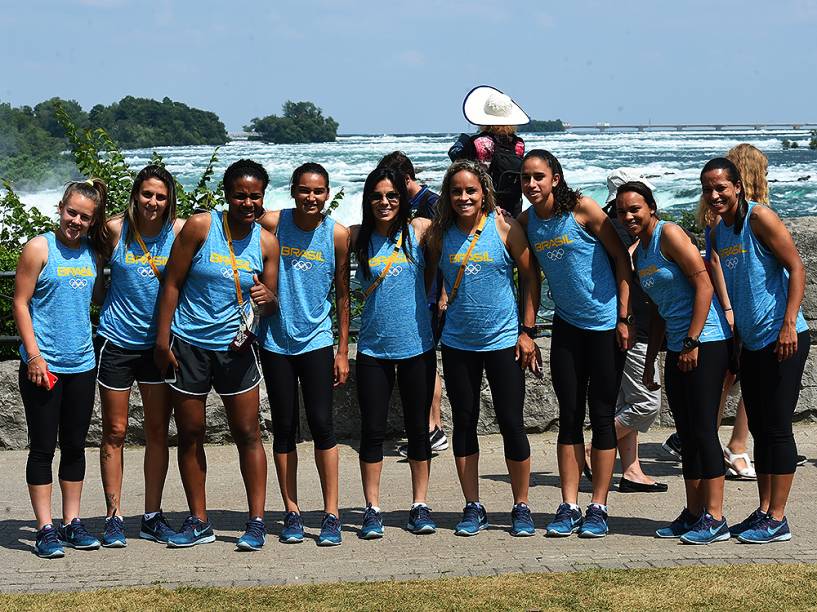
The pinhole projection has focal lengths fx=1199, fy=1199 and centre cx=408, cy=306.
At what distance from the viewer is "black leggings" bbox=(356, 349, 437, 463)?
607 centimetres

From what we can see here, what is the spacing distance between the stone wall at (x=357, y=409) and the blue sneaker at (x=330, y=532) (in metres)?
2.22

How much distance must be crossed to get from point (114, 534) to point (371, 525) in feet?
4.16

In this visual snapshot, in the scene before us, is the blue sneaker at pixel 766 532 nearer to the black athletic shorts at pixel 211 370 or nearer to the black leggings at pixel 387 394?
the black leggings at pixel 387 394

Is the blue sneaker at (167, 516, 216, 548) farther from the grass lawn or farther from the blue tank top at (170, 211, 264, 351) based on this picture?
the blue tank top at (170, 211, 264, 351)

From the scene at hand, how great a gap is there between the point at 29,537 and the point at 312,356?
176cm

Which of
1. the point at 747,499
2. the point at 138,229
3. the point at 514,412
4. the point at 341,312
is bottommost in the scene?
the point at 747,499

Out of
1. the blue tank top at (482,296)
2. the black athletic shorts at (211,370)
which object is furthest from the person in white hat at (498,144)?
the black athletic shorts at (211,370)

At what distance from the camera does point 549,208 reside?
6.03m

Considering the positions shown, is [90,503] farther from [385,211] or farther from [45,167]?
[45,167]

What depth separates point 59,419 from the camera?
5836 mm

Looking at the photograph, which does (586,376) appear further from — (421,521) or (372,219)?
(372,219)

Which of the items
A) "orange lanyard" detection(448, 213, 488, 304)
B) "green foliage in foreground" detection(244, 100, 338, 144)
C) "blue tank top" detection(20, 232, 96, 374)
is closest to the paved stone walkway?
"blue tank top" detection(20, 232, 96, 374)

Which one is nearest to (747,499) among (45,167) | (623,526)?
(623,526)

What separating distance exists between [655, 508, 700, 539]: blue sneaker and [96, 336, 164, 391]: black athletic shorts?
2.61 m
